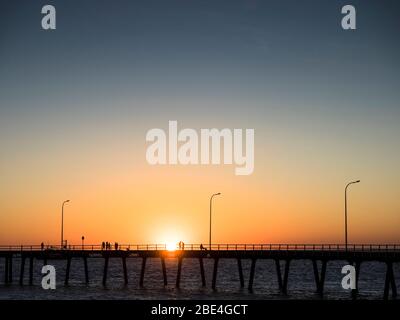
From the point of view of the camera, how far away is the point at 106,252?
90.8 m

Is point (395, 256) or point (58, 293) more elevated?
point (395, 256)

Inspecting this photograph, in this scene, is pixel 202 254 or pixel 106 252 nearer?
pixel 202 254

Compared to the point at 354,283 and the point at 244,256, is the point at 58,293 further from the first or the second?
the point at 354,283

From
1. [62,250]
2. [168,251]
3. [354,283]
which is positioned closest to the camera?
[354,283]

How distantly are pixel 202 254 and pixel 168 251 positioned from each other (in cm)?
490
